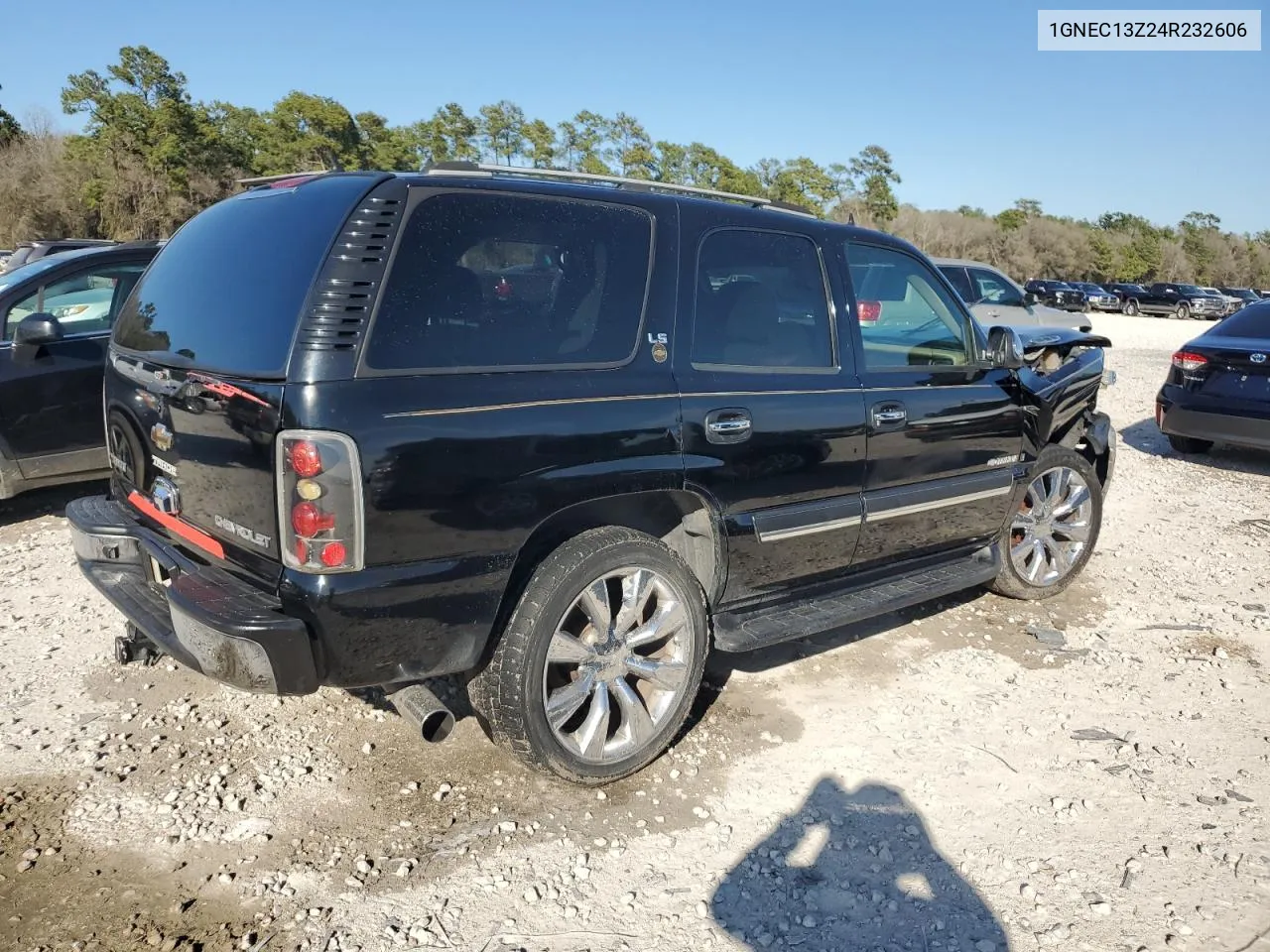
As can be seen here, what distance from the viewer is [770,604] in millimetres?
3781

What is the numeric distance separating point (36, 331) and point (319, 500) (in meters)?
4.12

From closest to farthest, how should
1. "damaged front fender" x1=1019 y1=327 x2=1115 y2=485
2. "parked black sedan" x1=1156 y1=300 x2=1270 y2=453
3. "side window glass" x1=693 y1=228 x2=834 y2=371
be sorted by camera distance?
"side window glass" x1=693 y1=228 x2=834 y2=371 → "damaged front fender" x1=1019 y1=327 x2=1115 y2=485 → "parked black sedan" x1=1156 y1=300 x2=1270 y2=453

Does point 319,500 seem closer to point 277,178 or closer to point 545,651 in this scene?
point 545,651

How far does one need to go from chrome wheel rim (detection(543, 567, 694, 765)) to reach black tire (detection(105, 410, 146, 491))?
5.38 feet

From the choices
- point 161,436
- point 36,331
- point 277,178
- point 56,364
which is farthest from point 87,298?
point 161,436

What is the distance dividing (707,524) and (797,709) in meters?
1.04

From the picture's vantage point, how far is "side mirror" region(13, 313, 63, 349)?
543 centimetres

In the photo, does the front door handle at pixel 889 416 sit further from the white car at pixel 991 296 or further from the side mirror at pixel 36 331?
the white car at pixel 991 296

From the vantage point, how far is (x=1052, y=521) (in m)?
5.20

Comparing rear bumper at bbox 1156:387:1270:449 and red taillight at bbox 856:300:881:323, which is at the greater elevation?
red taillight at bbox 856:300:881:323

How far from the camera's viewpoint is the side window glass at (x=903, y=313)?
4.04 meters

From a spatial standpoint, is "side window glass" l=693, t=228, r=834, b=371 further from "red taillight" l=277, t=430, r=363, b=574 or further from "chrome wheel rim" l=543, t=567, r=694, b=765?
"red taillight" l=277, t=430, r=363, b=574

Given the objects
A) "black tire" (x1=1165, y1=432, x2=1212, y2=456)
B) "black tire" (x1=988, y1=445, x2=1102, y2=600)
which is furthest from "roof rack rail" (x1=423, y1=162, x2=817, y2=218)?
"black tire" (x1=1165, y1=432, x2=1212, y2=456)

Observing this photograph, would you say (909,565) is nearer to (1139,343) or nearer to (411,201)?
(411,201)
